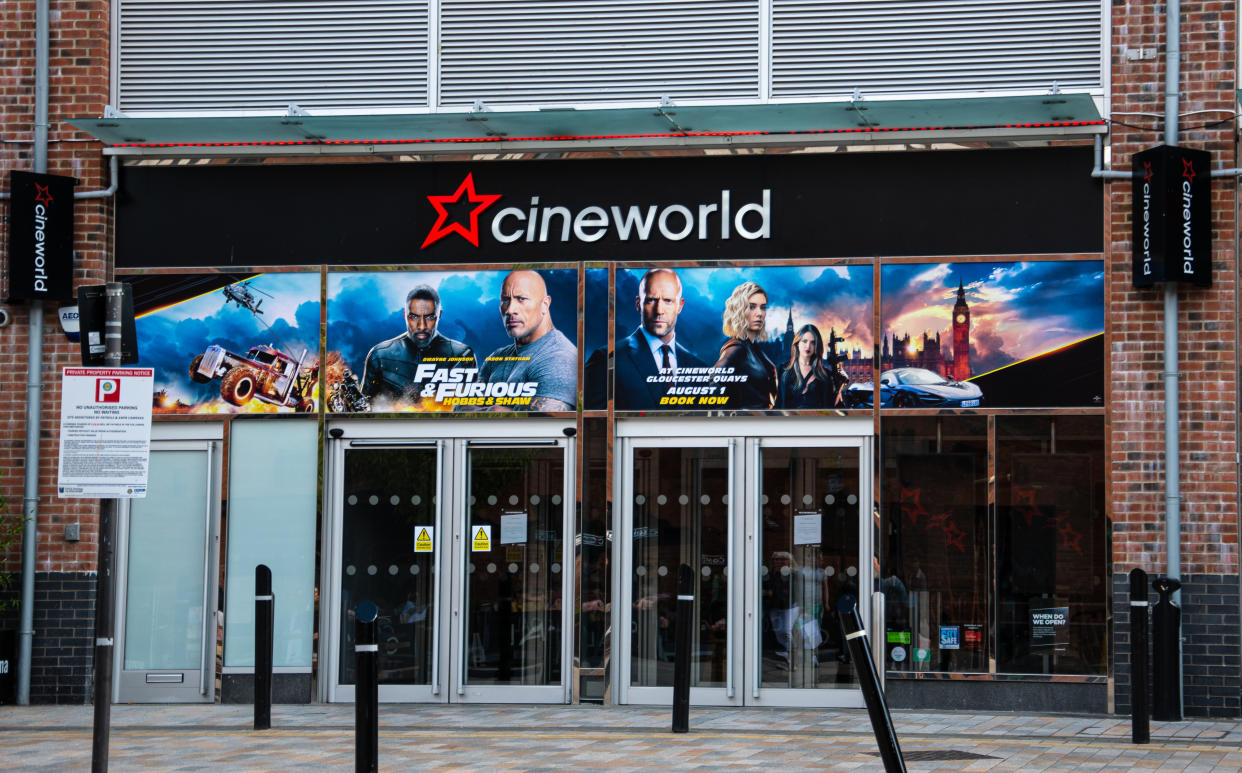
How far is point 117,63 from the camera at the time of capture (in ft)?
45.9

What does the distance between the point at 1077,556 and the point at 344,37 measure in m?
7.93

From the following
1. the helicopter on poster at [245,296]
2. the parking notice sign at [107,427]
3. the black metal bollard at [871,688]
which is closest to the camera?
the black metal bollard at [871,688]

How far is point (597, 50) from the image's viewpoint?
531 inches

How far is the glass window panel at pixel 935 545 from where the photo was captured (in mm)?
12531

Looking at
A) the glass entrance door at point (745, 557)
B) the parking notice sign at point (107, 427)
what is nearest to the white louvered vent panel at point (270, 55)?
the glass entrance door at point (745, 557)

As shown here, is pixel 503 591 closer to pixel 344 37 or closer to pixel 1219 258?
pixel 344 37

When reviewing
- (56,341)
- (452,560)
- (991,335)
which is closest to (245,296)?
(56,341)

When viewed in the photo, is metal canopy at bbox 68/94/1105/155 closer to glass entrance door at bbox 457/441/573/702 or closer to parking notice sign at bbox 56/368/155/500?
glass entrance door at bbox 457/441/573/702

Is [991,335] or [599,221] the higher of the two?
[599,221]

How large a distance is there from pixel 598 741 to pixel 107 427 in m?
4.09

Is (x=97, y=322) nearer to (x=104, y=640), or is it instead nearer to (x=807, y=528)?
(x=104, y=640)

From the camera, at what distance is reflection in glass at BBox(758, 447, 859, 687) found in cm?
1281

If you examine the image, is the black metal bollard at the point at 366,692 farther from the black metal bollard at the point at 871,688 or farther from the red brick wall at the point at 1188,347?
the red brick wall at the point at 1188,347

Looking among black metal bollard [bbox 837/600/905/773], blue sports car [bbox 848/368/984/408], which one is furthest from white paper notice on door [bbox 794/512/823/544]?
black metal bollard [bbox 837/600/905/773]
